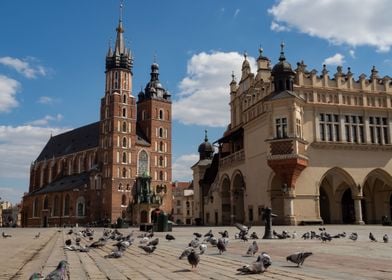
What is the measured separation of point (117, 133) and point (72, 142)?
28385 millimetres

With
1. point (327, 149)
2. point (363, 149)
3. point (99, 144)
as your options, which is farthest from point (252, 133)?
point (99, 144)

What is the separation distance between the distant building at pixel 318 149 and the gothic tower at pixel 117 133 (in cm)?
5051

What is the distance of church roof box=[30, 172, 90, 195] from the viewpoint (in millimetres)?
102312

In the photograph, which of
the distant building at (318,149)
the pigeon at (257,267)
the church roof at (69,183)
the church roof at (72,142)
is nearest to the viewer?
the pigeon at (257,267)

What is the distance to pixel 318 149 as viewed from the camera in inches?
1753

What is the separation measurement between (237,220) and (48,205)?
67.1 m

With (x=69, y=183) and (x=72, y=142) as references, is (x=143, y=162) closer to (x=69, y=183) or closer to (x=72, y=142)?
(x=69, y=183)

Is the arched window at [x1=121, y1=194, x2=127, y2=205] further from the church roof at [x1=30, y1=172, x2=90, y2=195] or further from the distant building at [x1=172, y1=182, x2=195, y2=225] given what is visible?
the distant building at [x1=172, y1=182, x2=195, y2=225]

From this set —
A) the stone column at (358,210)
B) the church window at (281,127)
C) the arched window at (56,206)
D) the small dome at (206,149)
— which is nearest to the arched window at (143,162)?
the arched window at (56,206)

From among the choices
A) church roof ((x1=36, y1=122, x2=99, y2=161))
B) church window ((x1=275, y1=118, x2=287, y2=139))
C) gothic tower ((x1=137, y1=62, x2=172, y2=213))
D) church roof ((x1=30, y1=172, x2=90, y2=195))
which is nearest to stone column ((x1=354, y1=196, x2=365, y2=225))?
church window ((x1=275, y1=118, x2=287, y2=139))

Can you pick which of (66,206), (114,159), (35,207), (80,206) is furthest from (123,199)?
(35,207)

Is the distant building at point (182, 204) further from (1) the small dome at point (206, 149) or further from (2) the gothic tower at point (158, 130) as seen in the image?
(1) the small dome at point (206, 149)

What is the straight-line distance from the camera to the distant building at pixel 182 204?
125500 millimetres

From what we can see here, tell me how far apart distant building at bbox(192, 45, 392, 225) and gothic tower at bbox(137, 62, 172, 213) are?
187ft
